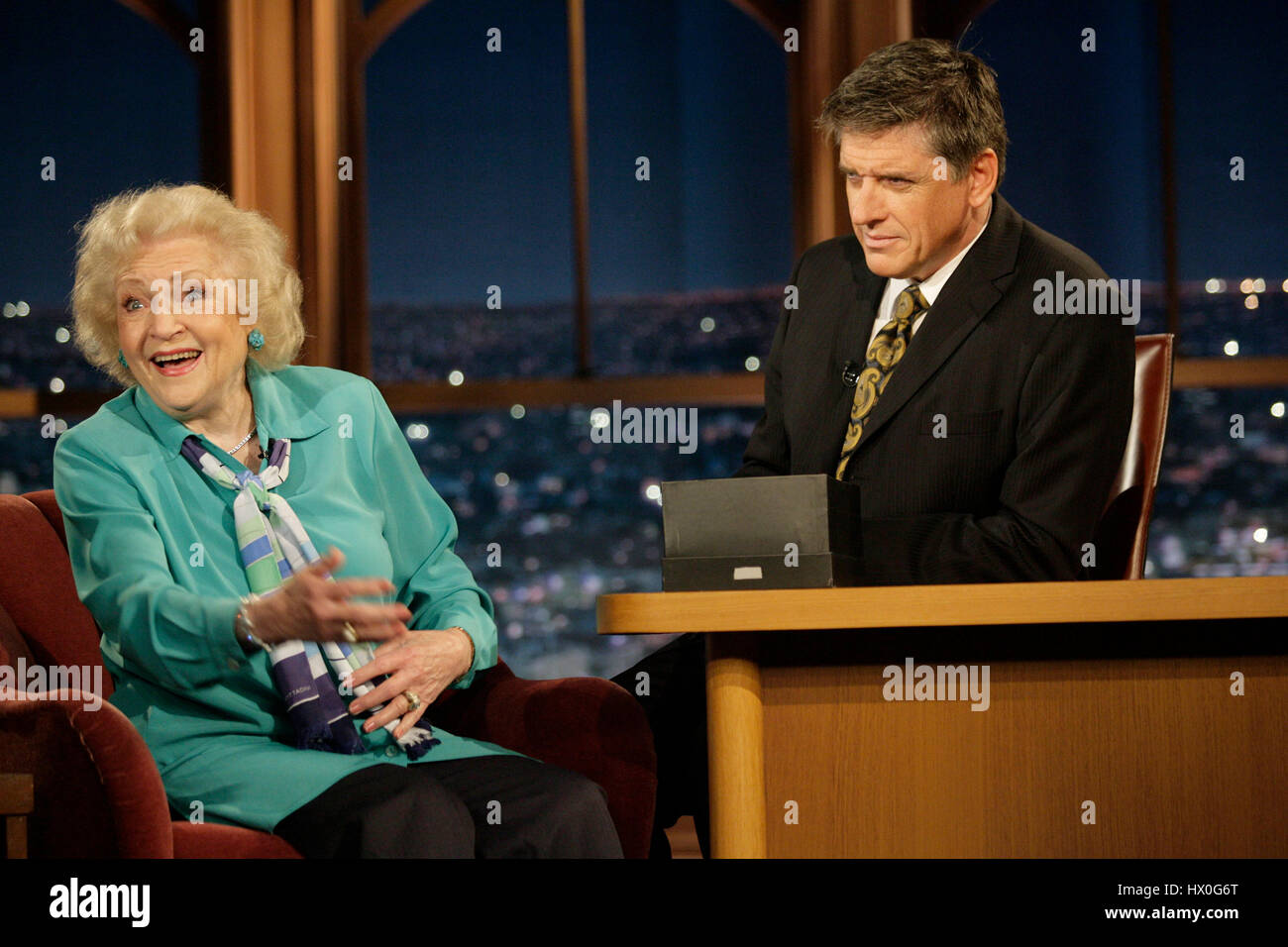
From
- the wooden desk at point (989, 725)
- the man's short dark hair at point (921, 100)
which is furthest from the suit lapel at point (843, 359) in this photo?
the wooden desk at point (989, 725)

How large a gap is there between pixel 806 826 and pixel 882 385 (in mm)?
1040

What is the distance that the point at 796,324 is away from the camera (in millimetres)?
2734

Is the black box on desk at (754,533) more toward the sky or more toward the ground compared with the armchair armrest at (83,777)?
more toward the sky

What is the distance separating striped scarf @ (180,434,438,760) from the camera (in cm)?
206

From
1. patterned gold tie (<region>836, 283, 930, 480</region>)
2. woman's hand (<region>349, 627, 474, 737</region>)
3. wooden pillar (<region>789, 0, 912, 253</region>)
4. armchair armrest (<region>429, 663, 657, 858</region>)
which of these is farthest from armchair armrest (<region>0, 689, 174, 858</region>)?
wooden pillar (<region>789, 0, 912, 253</region>)

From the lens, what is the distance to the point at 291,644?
6.77ft

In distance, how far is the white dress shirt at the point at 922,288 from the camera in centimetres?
253

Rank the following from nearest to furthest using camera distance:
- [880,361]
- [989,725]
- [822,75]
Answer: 1. [989,725]
2. [880,361]
3. [822,75]

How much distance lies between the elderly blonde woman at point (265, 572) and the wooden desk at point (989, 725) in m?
0.49

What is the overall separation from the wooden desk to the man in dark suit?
22.8 inches

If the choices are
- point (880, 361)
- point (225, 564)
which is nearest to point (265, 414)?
point (225, 564)

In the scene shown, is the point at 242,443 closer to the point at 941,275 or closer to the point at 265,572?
the point at 265,572

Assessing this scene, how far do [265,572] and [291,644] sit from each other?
13cm

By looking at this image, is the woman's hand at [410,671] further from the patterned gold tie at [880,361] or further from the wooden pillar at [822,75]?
the wooden pillar at [822,75]
